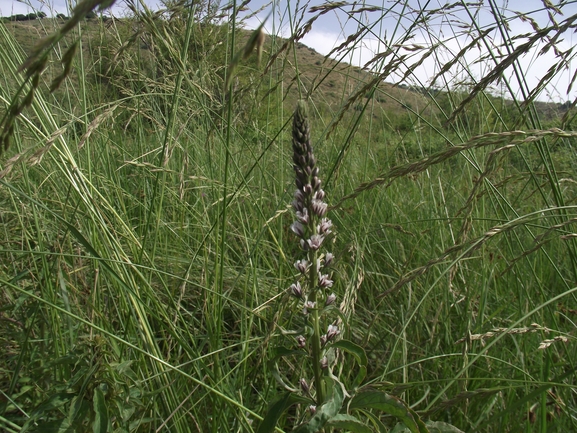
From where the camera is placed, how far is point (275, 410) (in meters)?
1.11

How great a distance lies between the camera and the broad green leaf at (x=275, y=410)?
1.07 metres

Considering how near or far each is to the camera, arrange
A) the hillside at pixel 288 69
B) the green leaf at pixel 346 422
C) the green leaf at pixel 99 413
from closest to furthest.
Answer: the green leaf at pixel 346 422 → the green leaf at pixel 99 413 → the hillside at pixel 288 69

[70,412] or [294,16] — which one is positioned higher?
[294,16]

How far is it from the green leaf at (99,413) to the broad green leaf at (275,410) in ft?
1.41

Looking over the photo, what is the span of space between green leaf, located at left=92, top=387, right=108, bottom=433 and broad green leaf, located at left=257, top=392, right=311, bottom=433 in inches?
16.9

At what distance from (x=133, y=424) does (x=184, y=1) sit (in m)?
1.33

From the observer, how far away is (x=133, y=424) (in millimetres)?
1320

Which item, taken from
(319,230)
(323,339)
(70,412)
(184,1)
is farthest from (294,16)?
(70,412)

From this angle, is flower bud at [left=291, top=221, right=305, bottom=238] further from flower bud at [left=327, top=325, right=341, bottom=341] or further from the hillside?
the hillside

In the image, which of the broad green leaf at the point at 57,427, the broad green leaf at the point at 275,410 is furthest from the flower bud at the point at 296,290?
the broad green leaf at the point at 57,427

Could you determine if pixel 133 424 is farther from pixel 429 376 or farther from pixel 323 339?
pixel 429 376

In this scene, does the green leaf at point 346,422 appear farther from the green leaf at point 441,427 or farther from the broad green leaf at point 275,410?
the green leaf at point 441,427

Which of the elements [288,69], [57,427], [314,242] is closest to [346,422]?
[314,242]

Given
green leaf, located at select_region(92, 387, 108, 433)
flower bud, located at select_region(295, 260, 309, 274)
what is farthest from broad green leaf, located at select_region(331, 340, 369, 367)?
green leaf, located at select_region(92, 387, 108, 433)
